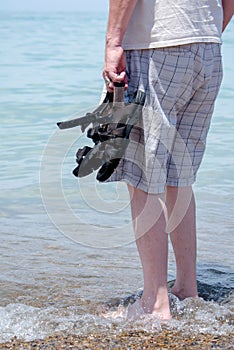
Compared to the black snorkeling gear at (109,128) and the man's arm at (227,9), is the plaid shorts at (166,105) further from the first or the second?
the man's arm at (227,9)

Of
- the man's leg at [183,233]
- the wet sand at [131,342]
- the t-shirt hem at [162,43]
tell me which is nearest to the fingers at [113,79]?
the t-shirt hem at [162,43]

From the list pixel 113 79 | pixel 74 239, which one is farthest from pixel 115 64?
pixel 74 239

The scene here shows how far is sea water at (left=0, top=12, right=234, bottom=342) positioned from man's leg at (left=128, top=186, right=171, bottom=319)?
0.45ft

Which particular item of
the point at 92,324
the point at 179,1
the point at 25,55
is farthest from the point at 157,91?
the point at 25,55

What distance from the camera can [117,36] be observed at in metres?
3.04

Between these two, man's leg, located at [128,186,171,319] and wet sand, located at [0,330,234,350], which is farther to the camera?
man's leg, located at [128,186,171,319]

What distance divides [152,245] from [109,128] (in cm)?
56

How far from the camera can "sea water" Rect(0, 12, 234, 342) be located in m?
3.30

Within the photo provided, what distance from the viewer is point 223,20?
11.2 feet

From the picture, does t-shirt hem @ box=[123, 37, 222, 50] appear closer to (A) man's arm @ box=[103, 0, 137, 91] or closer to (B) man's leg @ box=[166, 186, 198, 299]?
(A) man's arm @ box=[103, 0, 137, 91]

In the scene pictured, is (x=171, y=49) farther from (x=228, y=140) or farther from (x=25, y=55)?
(x=25, y=55)

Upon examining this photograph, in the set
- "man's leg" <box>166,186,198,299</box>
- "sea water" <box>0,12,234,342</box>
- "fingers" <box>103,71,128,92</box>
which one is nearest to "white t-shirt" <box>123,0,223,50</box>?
"fingers" <box>103,71,128,92</box>

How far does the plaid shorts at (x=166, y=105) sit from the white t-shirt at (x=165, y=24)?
0.04 meters

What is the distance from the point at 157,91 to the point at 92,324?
41.1 inches
